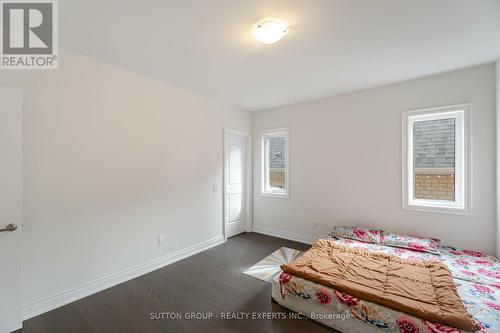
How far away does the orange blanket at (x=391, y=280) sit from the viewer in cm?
155

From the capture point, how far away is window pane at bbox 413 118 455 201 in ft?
9.55

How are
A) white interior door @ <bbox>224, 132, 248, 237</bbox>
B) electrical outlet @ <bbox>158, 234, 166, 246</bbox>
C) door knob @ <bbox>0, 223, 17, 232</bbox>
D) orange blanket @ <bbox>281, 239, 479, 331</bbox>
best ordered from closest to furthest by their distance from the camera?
orange blanket @ <bbox>281, 239, 479, 331</bbox>, door knob @ <bbox>0, 223, 17, 232</bbox>, electrical outlet @ <bbox>158, 234, 166, 246</bbox>, white interior door @ <bbox>224, 132, 248, 237</bbox>

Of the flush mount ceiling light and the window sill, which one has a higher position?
the flush mount ceiling light

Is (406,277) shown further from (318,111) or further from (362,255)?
(318,111)

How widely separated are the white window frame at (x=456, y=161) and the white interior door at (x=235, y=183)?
280 cm

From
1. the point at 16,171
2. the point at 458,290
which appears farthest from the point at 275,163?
the point at 16,171

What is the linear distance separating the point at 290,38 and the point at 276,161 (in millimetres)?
2709

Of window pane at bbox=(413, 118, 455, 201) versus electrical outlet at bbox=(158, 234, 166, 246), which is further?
electrical outlet at bbox=(158, 234, 166, 246)

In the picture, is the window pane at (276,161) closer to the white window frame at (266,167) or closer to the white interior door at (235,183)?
the white window frame at (266,167)

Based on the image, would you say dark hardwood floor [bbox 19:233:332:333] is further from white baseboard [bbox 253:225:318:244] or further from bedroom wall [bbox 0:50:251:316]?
white baseboard [bbox 253:225:318:244]

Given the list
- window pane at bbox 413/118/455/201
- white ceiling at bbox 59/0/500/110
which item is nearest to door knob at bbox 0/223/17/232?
white ceiling at bbox 59/0/500/110

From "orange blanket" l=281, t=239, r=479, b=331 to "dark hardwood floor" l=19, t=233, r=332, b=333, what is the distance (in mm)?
456

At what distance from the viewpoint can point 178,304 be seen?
7.26 ft

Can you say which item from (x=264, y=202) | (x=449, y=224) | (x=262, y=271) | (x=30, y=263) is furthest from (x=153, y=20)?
(x=449, y=224)
